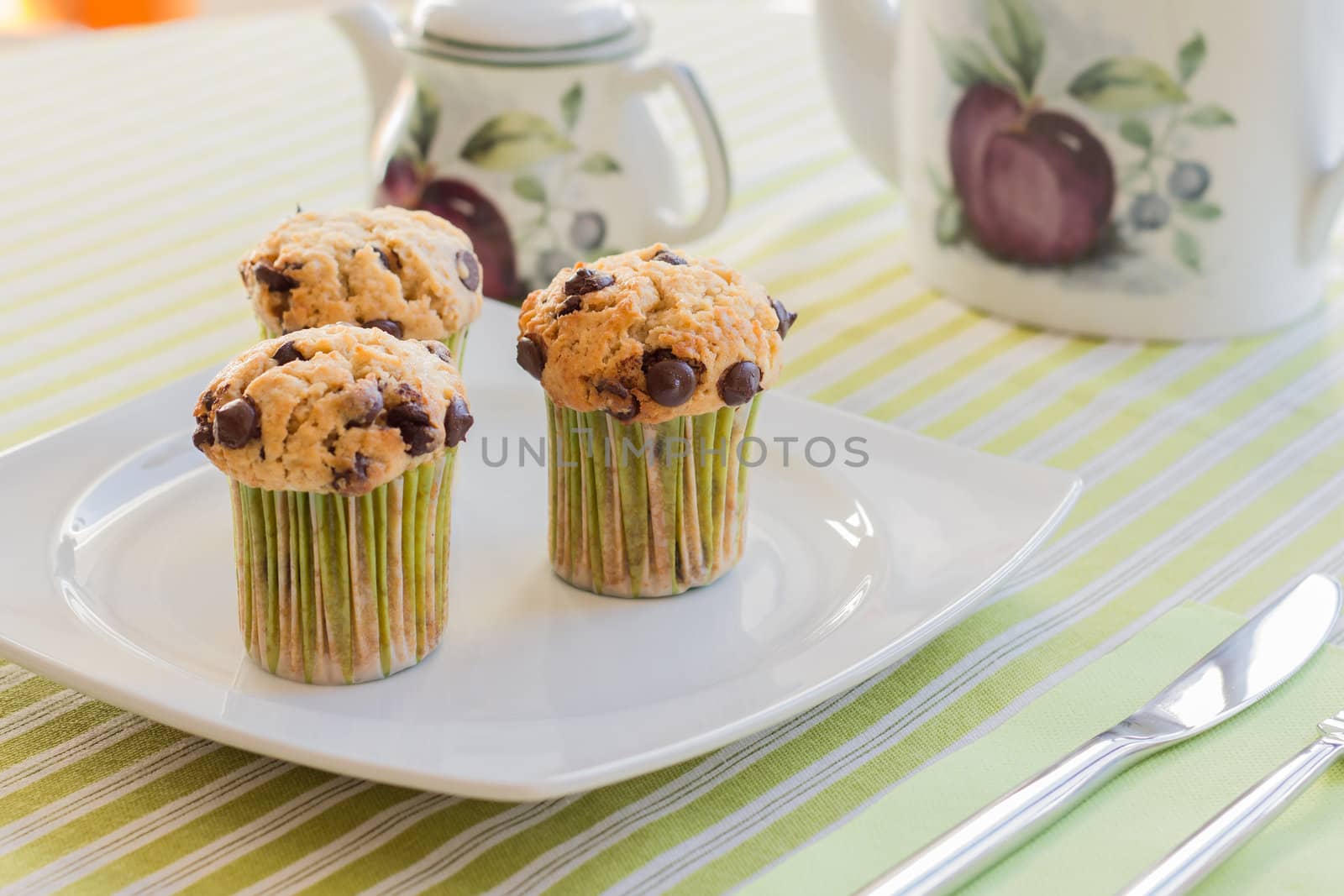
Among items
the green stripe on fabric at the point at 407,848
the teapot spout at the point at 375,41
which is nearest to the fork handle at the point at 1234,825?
the green stripe on fabric at the point at 407,848

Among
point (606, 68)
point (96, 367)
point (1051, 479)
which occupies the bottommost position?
point (96, 367)

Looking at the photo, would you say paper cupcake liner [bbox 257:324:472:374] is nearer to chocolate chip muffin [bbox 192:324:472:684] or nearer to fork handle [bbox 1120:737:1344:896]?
chocolate chip muffin [bbox 192:324:472:684]

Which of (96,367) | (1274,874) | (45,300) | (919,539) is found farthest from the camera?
(45,300)

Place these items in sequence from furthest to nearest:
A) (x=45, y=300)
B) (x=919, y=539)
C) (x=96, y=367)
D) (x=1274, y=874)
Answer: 1. (x=45, y=300)
2. (x=96, y=367)
3. (x=919, y=539)
4. (x=1274, y=874)

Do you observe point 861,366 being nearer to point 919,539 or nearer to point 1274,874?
point 919,539

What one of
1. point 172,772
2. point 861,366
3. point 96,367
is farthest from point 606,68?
point 172,772
